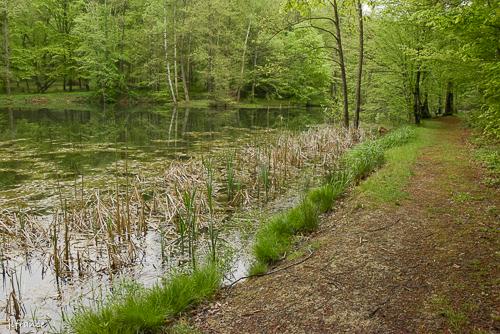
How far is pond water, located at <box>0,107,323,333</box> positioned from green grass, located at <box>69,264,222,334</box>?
0.71 m

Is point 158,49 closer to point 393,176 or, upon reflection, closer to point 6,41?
point 6,41

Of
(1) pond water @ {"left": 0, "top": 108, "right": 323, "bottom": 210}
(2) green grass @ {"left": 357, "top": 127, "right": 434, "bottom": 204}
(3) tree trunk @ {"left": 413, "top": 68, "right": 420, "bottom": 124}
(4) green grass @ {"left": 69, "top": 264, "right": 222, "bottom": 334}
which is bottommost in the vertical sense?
(4) green grass @ {"left": 69, "top": 264, "right": 222, "bottom": 334}

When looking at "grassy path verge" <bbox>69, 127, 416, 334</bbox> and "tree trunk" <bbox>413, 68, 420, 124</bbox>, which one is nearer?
"grassy path verge" <bbox>69, 127, 416, 334</bbox>

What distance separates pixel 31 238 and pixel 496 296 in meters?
6.30

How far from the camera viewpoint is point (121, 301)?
4.35 m

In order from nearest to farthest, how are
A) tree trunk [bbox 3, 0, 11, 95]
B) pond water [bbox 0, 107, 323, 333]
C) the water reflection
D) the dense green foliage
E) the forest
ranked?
the forest → pond water [bbox 0, 107, 323, 333] → the water reflection → tree trunk [bbox 3, 0, 11, 95] → the dense green foliage

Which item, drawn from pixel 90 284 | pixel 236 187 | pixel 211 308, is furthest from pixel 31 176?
pixel 211 308

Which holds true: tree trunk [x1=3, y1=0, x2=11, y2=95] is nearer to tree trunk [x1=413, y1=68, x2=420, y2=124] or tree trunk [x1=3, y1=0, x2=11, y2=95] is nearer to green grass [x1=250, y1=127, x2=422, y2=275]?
tree trunk [x1=413, y1=68, x2=420, y2=124]

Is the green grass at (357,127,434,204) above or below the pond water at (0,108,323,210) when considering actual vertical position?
below

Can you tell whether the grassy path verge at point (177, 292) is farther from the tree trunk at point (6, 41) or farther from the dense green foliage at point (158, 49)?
the tree trunk at point (6, 41)

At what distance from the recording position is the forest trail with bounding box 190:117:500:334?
11.8 ft

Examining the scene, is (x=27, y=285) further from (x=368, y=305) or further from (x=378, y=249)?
(x=378, y=249)

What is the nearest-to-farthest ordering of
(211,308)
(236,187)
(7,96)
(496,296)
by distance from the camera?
(496,296), (211,308), (236,187), (7,96)

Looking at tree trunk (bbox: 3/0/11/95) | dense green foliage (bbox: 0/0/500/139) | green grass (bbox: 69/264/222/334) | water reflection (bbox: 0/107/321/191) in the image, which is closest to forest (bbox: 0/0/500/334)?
green grass (bbox: 69/264/222/334)
